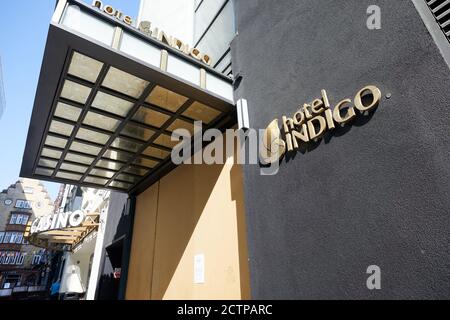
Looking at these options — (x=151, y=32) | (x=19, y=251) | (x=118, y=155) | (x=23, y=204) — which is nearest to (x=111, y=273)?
(x=118, y=155)

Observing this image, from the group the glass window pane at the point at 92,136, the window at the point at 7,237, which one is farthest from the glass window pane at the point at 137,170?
the window at the point at 7,237

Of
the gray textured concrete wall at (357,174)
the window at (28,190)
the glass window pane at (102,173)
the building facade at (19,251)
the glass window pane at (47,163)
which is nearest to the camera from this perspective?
the gray textured concrete wall at (357,174)

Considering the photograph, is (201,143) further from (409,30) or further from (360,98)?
(409,30)

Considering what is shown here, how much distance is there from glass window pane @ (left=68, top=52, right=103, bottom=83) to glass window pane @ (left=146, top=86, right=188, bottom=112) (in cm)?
131

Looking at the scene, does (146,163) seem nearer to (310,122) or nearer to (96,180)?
(96,180)

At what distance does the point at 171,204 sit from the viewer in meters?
9.84

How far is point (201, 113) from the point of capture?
7715 millimetres

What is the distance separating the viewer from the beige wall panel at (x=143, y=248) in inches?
397

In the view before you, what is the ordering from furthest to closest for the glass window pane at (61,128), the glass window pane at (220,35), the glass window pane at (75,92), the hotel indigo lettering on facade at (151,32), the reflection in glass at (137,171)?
the reflection in glass at (137,171)
the glass window pane at (220,35)
the glass window pane at (61,128)
the glass window pane at (75,92)
the hotel indigo lettering on facade at (151,32)

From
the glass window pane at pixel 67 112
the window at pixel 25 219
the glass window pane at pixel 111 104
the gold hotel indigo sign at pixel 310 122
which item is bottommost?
the gold hotel indigo sign at pixel 310 122

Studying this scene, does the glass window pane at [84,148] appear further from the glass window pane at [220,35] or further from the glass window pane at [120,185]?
the glass window pane at [220,35]

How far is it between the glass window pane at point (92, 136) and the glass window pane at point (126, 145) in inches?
12.7

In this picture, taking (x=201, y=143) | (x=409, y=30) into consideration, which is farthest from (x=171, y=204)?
(x=409, y=30)

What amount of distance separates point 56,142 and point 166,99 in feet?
13.2
